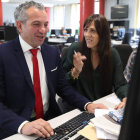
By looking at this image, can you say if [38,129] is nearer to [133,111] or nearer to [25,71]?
[25,71]

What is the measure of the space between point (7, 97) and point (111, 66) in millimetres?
971

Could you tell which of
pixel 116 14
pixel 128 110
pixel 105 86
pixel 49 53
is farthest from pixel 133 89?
pixel 116 14

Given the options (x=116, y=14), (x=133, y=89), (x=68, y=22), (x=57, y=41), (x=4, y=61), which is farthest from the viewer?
(x=68, y=22)

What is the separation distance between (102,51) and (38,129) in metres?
1.10

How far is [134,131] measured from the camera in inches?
8.9

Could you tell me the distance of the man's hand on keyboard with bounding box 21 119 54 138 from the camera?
863 mm

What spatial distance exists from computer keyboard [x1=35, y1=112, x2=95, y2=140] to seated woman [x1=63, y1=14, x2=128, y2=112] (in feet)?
1.95

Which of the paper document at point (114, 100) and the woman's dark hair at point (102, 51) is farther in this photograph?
the woman's dark hair at point (102, 51)

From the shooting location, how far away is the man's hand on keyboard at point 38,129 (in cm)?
86

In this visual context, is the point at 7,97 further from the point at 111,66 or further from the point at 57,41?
the point at 57,41

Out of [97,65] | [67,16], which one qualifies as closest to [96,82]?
[97,65]

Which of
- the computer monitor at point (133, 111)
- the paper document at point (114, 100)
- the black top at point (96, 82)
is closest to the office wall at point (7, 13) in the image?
the black top at point (96, 82)

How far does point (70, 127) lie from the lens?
0.93 m

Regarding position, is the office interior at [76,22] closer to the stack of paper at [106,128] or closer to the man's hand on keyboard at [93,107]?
the man's hand on keyboard at [93,107]
